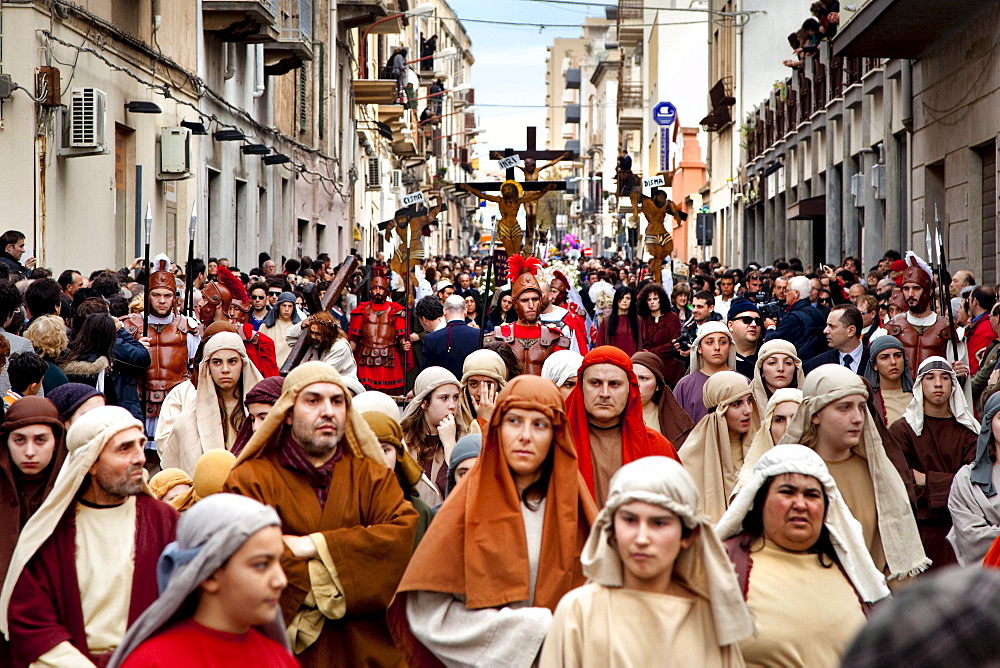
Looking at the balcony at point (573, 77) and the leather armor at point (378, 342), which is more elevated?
the balcony at point (573, 77)

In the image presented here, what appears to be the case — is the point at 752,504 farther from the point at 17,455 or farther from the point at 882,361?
the point at 882,361

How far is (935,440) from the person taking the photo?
7.82 m

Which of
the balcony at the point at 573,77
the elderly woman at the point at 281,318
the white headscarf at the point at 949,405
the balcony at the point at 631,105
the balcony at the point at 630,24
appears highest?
the balcony at the point at 573,77

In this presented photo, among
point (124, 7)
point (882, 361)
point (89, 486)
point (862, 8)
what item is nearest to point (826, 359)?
point (882, 361)

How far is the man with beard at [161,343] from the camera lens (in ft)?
33.5

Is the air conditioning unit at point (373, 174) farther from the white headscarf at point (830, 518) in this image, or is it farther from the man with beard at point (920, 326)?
the white headscarf at point (830, 518)

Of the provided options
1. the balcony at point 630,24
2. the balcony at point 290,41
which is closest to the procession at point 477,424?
the balcony at point 290,41

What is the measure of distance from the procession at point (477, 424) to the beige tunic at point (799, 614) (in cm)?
1

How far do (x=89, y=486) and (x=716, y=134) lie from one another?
44.4m

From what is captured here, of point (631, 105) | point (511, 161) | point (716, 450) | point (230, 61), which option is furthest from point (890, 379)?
point (631, 105)

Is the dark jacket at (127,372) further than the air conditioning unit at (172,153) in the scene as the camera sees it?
No

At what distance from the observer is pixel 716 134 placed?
48.1 meters

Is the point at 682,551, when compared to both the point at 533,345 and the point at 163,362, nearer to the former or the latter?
the point at 533,345

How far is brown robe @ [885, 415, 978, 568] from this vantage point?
738 cm
